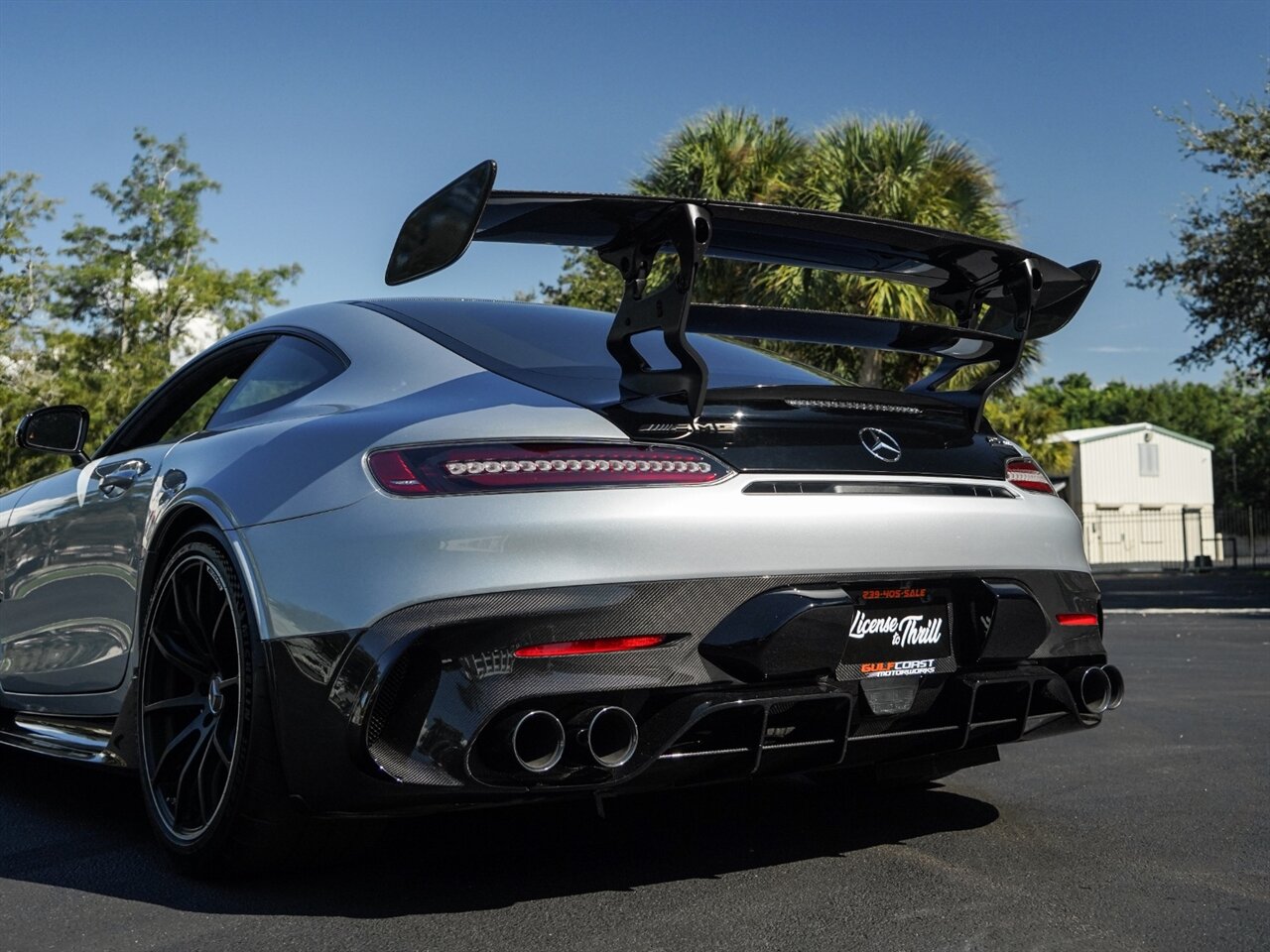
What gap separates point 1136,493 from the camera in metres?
53.5

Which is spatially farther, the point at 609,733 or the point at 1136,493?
the point at 1136,493

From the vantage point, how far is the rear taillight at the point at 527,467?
289 centimetres

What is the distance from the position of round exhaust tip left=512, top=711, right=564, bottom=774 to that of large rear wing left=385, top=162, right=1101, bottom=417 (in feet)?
2.45

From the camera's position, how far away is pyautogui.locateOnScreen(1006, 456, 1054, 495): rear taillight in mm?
3537

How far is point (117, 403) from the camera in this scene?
1441 inches

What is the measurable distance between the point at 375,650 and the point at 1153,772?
2988mm

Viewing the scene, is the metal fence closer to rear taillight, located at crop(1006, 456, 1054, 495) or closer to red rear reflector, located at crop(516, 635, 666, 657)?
rear taillight, located at crop(1006, 456, 1054, 495)

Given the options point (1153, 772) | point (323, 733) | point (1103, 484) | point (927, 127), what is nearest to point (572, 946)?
point (323, 733)

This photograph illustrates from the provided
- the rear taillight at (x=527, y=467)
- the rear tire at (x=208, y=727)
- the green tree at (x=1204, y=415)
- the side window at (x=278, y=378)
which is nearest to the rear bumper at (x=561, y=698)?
the rear tire at (x=208, y=727)

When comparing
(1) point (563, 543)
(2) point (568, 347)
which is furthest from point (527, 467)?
(2) point (568, 347)

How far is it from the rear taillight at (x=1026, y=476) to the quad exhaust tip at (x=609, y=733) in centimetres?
129

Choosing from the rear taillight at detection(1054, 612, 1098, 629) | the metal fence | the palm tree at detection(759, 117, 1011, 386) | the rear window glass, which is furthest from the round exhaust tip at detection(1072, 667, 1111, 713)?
the metal fence

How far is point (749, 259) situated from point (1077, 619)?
4.07 ft

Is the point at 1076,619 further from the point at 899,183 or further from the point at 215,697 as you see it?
the point at 899,183
